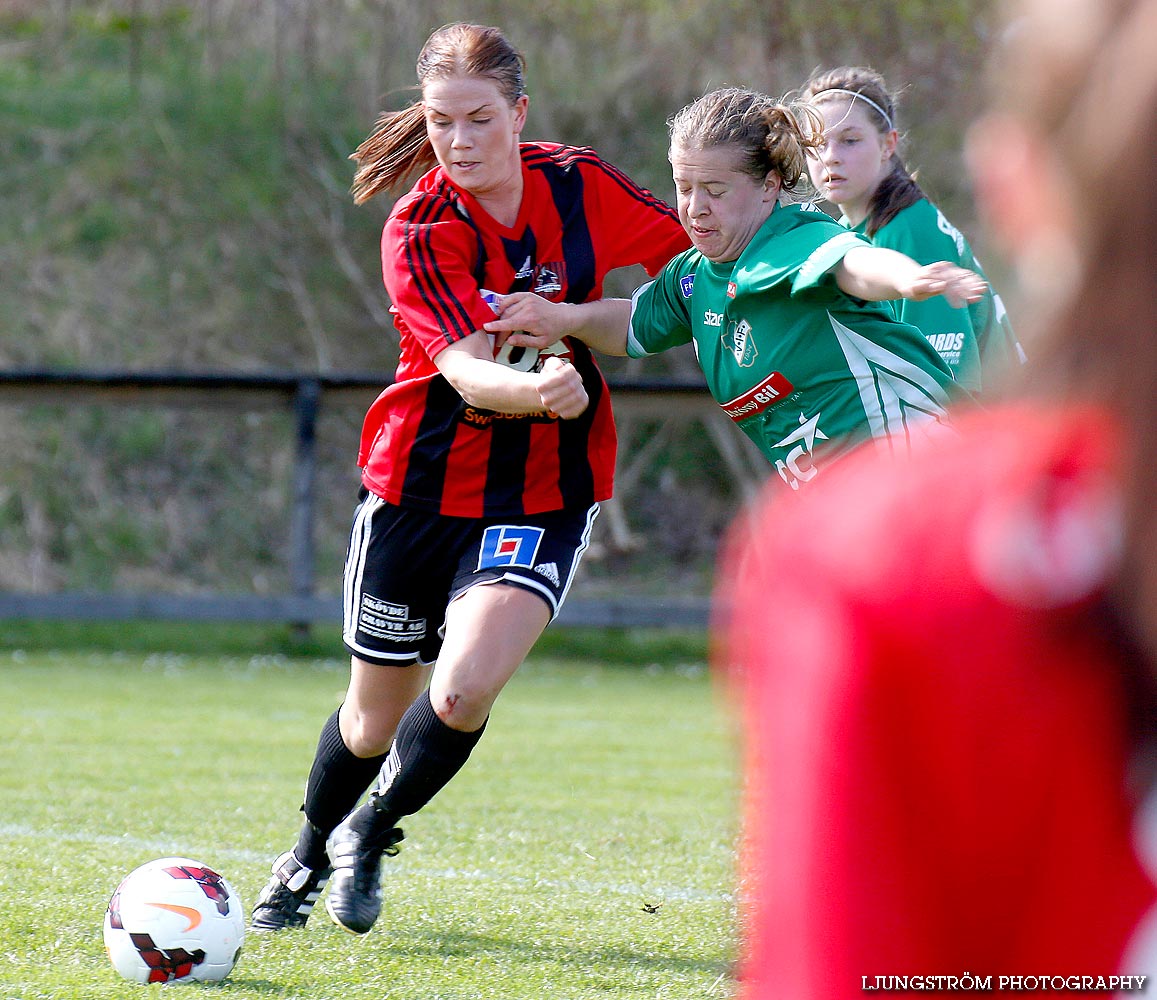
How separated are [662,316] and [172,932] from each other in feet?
5.59

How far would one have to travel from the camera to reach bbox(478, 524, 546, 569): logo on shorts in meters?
3.32

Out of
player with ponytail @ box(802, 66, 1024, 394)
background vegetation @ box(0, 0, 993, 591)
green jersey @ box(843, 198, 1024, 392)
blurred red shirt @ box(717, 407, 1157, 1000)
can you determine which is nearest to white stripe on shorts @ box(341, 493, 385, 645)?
player with ponytail @ box(802, 66, 1024, 394)

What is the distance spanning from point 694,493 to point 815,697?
45.1 feet

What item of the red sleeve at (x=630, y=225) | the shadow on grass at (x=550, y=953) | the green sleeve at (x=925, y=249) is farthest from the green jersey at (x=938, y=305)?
the shadow on grass at (x=550, y=953)

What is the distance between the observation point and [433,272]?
336 centimetres

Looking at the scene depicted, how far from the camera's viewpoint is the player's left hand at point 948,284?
2.66 meters

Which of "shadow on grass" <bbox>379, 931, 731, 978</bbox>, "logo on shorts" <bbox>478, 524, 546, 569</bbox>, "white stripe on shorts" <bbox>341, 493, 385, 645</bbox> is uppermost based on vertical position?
"logo on shorts" <bbox>478, 524, 546, 569</bbox>

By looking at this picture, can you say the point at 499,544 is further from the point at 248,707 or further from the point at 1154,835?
the point at 248,707

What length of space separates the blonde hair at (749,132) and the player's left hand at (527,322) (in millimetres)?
436

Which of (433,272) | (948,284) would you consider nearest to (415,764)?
(433,272)

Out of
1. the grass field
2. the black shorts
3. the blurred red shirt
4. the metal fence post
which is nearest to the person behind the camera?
the blurred red shirt

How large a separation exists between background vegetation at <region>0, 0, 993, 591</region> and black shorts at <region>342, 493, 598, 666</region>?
30.7 ft

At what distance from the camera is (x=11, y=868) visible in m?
3.96

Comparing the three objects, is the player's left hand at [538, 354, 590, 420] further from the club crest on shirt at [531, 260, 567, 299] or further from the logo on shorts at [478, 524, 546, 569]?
the club crest on shirt at [531, 260, 567, 299]
